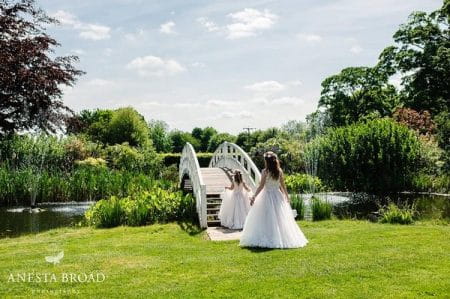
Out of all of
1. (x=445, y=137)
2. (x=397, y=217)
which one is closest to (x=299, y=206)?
(x=397, y=217)

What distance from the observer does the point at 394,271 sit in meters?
6.70

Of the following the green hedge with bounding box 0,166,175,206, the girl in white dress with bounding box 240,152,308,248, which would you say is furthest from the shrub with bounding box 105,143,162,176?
the girl in white dress with bounding box 240,152,308,248

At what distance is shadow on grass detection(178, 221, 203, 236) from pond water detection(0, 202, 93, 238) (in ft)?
13.3

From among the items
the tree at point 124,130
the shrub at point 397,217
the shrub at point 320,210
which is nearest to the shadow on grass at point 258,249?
the shrub at point 320,210

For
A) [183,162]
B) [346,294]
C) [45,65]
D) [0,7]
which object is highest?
[0,7]

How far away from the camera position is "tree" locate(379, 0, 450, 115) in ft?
98.0

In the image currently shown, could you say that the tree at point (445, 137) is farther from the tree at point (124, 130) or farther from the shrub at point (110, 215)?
the tree at point (124, 130)

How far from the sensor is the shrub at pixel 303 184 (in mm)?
23609

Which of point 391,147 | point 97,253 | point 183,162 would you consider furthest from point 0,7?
point 391,147

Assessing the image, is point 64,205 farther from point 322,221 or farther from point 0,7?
point 322,221

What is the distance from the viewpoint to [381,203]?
1930 centimetres

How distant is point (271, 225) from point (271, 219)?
0.15 metres

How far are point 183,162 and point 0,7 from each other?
9.82 meters

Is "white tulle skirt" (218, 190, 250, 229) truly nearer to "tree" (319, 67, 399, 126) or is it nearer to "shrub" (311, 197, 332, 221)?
"shrub" (311, 197, 332, 221)
